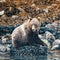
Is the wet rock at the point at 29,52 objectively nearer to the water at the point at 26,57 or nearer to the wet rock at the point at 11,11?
the water at the point at 26,57

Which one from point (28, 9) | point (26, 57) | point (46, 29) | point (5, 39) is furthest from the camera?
point (28, 9)

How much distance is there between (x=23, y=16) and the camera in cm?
1149

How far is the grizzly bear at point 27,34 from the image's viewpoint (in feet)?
37.4

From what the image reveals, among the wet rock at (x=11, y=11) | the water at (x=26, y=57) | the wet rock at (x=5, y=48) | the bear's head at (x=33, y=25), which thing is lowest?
the water at (x=26, y=57)

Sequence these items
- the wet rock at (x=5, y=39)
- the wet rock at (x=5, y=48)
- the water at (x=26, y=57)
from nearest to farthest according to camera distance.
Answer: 1. the water at (x=26, y=57)
2. the wet rock at (x=5, y=48)
3. the wet rock at (x=5, y=39)

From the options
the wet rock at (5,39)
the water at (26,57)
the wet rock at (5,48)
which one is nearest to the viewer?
the water at (26,57)

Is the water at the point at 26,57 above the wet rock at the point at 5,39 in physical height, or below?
below

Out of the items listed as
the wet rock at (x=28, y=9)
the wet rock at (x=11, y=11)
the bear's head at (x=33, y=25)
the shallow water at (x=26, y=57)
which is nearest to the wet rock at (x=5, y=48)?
the shallow water at (x=26, y=57)

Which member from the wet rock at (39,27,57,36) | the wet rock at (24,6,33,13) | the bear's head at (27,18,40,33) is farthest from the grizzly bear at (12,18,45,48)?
the wet rock at (24,6,33,13)

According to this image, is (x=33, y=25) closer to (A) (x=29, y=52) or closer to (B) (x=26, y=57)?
(A) (x=29, y=52)

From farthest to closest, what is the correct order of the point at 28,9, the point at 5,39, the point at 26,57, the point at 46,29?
the point at 28,9 < the point at 46,29 < the point at 5,39 < the point at 26,57

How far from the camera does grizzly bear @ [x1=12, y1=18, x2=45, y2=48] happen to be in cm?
1139

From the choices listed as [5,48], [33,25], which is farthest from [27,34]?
[5,48]

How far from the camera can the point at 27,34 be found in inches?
452
